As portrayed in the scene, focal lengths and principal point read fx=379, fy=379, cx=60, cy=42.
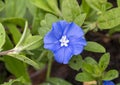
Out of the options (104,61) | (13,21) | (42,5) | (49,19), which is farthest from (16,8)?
(104,61)

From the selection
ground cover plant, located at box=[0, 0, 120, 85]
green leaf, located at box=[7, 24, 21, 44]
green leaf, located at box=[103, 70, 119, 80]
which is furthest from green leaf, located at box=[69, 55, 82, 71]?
green leaf, located at box=[7, 24, 21, 44]

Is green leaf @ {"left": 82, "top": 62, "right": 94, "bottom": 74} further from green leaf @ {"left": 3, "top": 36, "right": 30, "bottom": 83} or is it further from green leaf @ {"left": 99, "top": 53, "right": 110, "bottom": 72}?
green leaf @ {"left": 3, "top": 36, "right": 30, "bottom": 83}

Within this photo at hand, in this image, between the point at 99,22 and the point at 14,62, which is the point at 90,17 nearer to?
the point at 99,22

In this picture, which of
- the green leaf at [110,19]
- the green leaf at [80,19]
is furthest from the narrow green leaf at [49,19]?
the green leaf at [110,19]

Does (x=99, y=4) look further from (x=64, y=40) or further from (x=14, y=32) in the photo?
(x=14, y=32)

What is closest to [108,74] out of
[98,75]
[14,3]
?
[98,75]

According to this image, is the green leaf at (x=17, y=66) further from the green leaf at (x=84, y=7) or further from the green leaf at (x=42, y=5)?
the green leaf at (x=84, y=7)
